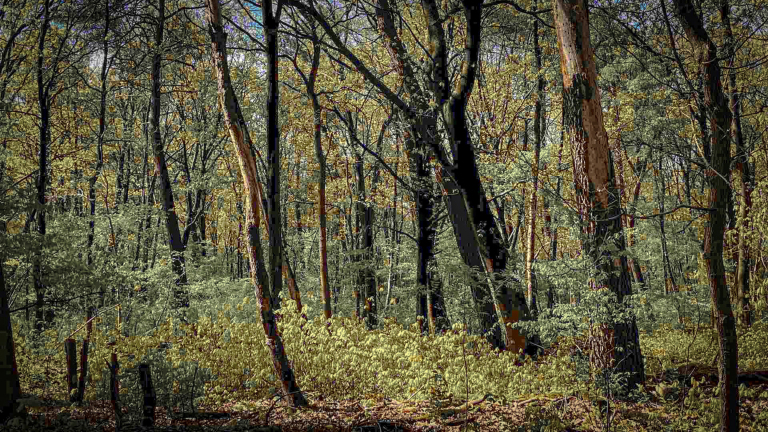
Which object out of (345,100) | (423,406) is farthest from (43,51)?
(423,406)

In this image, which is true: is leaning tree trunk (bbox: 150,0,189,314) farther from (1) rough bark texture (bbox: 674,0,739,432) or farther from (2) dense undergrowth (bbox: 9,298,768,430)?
(1) rough bark texture (bbox: 674,0,739,432)

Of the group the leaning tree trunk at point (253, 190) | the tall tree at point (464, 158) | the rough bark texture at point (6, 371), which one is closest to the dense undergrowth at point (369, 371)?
the leaning tree trunk at point (253, 190)

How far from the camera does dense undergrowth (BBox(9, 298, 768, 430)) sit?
15.0ft

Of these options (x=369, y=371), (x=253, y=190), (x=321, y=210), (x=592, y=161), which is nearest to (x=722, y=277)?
(x=592, y=161)

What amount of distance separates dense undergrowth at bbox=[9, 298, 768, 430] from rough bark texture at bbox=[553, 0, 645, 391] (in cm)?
37

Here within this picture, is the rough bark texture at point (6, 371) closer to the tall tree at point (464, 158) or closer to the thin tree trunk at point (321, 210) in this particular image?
the tall tree at point (464, 158)

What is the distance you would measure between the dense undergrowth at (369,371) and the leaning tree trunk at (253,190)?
1.07 feet

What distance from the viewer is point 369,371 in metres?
6.47

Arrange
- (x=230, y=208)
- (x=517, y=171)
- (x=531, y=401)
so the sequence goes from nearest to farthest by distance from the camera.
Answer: (x=531, y=401)
(x=517, y=171)
(x=230, y=208)

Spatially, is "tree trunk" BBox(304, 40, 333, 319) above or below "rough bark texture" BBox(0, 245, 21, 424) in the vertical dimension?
above

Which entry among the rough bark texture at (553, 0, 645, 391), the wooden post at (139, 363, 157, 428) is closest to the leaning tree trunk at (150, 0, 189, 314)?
the wooden post at (139, 363, 157, 428)

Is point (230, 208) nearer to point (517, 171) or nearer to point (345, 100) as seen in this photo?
point (345, 100)

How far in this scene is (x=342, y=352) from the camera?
6988 mm

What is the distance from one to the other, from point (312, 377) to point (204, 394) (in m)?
1.48
